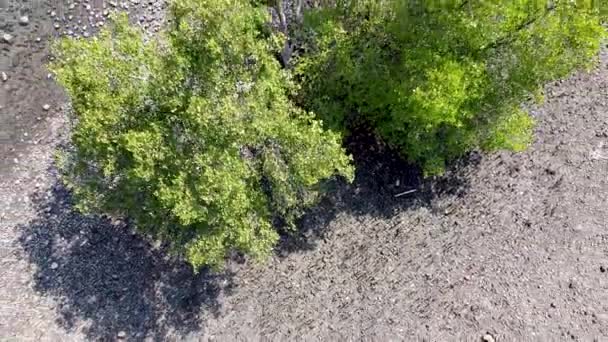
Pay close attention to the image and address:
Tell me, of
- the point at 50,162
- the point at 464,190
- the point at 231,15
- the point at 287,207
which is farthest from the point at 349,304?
the point at 50,162

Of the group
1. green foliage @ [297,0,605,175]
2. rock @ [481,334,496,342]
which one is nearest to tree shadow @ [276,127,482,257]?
green foliage @ [297,0,605,175]

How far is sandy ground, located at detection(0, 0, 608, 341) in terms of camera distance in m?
13.5

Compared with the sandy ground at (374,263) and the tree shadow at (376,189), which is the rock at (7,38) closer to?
the sandy ground at (374,263)

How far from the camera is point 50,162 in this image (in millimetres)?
14695

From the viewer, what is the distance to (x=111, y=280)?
1387 cm

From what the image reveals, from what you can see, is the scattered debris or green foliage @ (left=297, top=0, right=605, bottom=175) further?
the scattered debris

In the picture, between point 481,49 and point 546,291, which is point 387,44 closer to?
point 481,49

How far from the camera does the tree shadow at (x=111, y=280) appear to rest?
13586 mm

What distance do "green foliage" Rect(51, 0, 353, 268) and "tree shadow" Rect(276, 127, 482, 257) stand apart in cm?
293

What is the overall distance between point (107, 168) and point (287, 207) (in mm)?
4067

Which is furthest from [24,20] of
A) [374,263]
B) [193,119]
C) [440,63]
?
[374,263]

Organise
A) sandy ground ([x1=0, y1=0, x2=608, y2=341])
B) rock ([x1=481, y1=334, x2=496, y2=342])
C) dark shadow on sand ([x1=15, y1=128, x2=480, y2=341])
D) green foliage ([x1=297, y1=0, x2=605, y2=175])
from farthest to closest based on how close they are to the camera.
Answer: dark shadow on sand ([x1=15, y1=128, x2=480, y2=341]) < sandy ground ([x1=0, y1=0, x2=608, y2=341]) < rock ([x1=481, y1=334, x2=496, y2=342]) < green foliage ([x1=297, y1=0, x2=605, y2=175])

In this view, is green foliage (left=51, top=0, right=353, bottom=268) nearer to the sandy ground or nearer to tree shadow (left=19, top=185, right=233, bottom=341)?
tree shadow (left=19, top=185, right=233, bottom=341)

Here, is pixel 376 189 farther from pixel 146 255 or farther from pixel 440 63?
pixel 146 255
